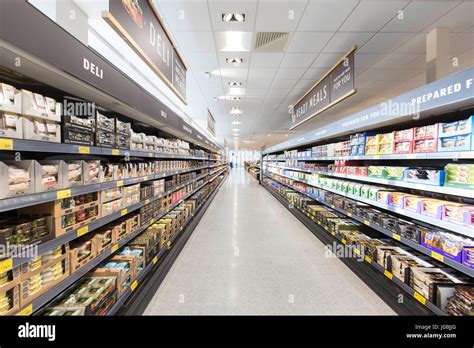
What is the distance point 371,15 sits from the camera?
2.46 m

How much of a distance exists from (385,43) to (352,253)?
317cm

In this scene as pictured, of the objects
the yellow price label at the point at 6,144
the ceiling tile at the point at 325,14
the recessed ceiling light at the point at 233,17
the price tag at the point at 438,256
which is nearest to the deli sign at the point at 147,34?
the recessed ceiling light at the point at 233,17

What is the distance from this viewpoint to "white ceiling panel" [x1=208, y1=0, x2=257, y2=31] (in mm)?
2271

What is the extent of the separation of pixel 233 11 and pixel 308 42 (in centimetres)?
128

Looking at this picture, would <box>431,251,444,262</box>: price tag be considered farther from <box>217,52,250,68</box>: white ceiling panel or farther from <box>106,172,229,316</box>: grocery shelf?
<box>217,52,250,68</box>: white ceiling panel

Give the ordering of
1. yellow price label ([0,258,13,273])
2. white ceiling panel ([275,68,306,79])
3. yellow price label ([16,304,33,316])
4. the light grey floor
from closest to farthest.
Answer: yellow price label ([0,258,13,273]), yellow price label ([16,304,33,316]), the light grey floor, white ceiling panel ([275,68,306,79])

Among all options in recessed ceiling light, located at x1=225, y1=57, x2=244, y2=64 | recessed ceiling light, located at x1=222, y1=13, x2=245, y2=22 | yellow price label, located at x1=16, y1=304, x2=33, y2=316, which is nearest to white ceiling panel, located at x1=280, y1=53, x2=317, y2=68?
recessed ceiling light, located at x1=225, y1=57, x2=244, y2=64

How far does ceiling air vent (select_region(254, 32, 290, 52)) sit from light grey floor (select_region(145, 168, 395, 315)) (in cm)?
323

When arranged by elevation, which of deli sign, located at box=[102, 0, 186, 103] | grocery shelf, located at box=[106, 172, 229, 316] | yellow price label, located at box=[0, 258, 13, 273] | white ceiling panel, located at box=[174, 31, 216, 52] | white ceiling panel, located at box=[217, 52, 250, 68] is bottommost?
grocery shelf, located at box=[106, 172, 229, 316]

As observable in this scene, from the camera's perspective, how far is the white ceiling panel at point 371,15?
90.0 inches

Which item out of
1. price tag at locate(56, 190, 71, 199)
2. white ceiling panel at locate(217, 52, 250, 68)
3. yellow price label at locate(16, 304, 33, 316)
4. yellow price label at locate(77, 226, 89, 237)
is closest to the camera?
yellow price label at locate(16, 304, 33, 316)
